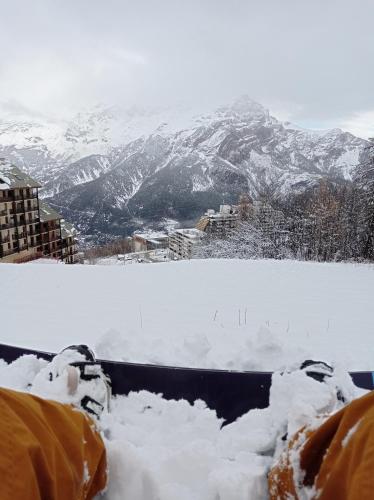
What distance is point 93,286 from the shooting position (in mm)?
6020

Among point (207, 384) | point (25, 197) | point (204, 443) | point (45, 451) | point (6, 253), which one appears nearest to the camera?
point (45, 451)

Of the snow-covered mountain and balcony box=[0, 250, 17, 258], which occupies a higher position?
the snow-covered mountain

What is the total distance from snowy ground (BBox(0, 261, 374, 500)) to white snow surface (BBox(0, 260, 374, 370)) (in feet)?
0.05

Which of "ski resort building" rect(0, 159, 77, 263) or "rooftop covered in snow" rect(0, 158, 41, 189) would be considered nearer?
"rooftop covered in snow" rect(0, 158, 41, 189)

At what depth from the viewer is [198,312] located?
4648 mm

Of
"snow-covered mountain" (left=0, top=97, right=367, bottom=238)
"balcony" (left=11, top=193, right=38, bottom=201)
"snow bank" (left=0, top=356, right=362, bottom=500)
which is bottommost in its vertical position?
"snow bank" (left=0, top=356, right=362, bottom=500)

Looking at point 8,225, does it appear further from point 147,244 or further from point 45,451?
point 147,244

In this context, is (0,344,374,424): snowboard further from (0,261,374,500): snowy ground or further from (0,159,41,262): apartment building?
(0,159,41,262): apartment building

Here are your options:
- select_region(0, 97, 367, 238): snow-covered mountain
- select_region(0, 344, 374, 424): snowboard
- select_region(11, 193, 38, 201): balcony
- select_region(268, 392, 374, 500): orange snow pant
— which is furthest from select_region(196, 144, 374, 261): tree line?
select_region(0, 97, 367, 238): snow-covered mountain

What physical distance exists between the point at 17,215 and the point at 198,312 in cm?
2390

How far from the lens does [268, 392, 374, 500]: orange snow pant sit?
2.97ft

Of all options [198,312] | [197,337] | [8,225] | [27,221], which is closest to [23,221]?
[27,221]

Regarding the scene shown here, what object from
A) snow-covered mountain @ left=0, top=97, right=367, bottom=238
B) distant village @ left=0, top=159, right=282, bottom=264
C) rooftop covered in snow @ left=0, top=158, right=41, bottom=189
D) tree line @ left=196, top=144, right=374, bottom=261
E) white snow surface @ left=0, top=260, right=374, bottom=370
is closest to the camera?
white snow surface @ left=0, top=260, right=374, bottom=370

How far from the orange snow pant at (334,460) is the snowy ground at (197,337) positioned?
0.61 ft
